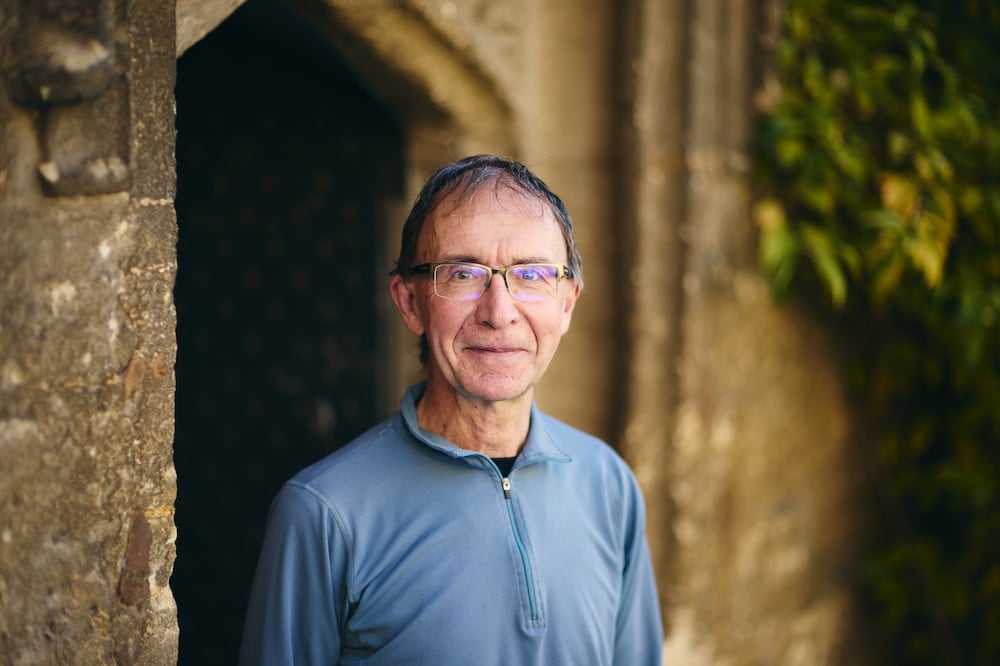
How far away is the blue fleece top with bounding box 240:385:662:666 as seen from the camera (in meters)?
1.29

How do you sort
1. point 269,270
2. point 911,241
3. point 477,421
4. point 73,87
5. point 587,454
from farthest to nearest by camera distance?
1. point 269,270
2. point 911,241
3. point 587,454
4. point 477,421
5. point 73,87

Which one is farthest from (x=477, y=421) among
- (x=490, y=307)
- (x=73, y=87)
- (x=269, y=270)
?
(x=269, y=270)

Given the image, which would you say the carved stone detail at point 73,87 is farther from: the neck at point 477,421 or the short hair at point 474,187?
the neck at point 477,421

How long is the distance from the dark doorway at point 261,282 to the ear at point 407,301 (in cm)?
120

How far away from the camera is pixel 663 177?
8.59 feet

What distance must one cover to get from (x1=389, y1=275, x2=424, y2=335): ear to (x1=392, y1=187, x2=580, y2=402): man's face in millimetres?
80

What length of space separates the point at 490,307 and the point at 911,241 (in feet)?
6.08

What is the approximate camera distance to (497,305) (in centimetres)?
134

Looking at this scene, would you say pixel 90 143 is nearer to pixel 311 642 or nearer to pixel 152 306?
pixel 152 306

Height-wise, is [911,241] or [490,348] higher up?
[911,241]

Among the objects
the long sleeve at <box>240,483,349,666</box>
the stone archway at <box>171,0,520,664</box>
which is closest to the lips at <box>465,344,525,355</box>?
the long sleeve at <box>240,483,349,666</box>

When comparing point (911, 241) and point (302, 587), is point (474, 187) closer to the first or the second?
point (302, 587)

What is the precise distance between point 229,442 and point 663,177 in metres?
1.74

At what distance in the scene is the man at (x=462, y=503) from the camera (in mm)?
1296
